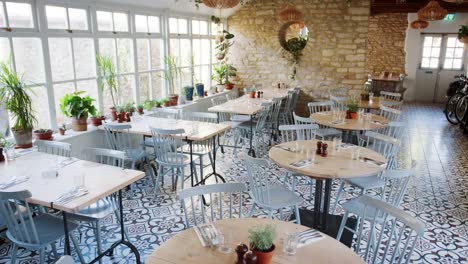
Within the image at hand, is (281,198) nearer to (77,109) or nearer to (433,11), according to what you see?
(77,109)

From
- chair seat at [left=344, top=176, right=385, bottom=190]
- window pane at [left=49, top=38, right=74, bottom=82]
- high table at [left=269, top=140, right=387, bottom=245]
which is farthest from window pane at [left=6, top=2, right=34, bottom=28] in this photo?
chair seat at [left=344, top=176, right=385, bottom=190]

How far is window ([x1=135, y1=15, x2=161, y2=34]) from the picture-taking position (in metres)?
5.66

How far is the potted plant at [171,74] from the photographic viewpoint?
631cm

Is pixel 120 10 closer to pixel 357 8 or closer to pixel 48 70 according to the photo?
pixel 48 70

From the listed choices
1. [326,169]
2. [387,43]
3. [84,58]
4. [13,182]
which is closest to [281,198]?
[326,169]

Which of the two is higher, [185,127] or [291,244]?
[185,127]

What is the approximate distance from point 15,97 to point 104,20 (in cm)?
188

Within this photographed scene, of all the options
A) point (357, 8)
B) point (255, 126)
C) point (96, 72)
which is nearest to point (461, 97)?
point (357, 8)

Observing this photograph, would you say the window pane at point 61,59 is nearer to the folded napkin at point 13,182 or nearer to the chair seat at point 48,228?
the folded napkin at point 13,182

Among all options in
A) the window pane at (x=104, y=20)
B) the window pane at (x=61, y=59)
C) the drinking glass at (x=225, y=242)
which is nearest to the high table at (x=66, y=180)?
the drinking glass at (x=225, y=242)

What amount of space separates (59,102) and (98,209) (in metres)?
2.15

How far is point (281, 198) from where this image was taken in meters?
3.18

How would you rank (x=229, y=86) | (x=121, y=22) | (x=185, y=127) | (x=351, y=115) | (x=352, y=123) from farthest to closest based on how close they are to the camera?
(x=229, y=86) → (x=121, y=22) → (x=351, y=115) → (x=352, y=123) → (x=185, y=127)

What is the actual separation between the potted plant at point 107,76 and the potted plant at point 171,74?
4.23 ft
